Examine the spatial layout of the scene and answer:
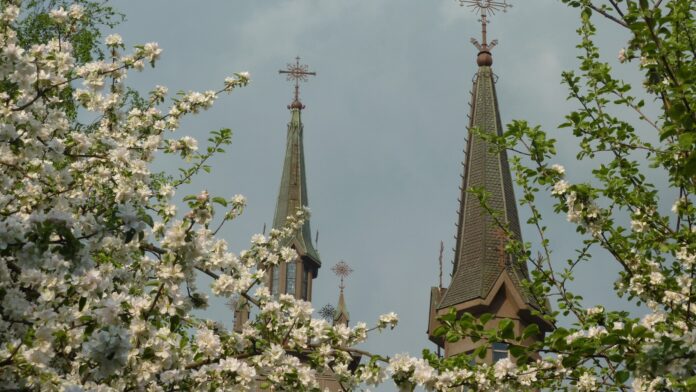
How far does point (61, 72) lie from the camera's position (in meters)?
9.76

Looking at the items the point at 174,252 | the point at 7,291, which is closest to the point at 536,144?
the point at 174,252

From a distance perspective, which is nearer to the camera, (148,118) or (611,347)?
(611,347)

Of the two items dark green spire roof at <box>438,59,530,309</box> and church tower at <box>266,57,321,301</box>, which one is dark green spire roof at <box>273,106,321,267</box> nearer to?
church tower at <box>266,57,321,301</box>

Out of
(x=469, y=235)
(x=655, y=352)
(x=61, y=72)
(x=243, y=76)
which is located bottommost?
(x=655, y=352)

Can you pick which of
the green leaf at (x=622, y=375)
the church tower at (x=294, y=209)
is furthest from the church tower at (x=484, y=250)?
the green leaf at (x=622, y=375)

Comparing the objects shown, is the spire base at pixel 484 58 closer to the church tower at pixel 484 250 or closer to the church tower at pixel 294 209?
the church tower at pixel 484 250

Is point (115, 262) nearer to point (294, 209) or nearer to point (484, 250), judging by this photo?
point (484, 250)

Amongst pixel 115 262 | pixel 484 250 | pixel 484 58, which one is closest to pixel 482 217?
pixel 484 250

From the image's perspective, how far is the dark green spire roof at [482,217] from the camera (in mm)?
39562

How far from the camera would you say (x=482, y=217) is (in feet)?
137

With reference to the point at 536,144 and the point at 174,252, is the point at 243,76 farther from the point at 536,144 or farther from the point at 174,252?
the point at 174,252

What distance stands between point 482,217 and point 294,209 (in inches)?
784

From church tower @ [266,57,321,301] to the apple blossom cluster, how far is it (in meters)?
44.3

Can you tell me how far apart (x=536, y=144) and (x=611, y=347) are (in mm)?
3951
